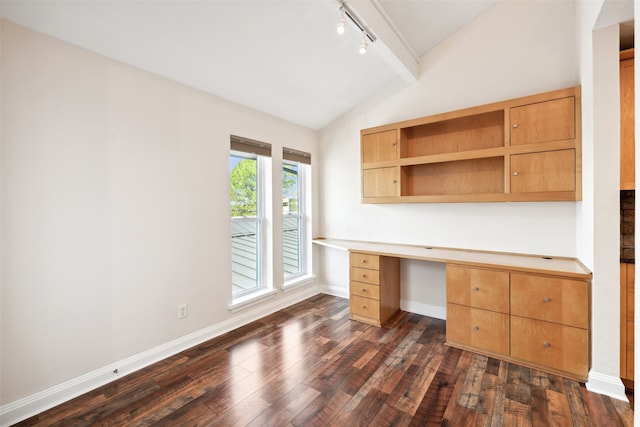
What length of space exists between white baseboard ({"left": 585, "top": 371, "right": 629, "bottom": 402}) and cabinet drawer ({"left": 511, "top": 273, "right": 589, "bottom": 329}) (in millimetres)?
311

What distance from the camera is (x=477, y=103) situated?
9.55 feet

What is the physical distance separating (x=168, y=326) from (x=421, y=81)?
3620mm

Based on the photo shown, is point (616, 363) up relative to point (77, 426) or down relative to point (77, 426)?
up

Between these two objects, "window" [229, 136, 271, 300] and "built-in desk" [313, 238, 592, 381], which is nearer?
"built-in desk" [313, 238, 592, 381]

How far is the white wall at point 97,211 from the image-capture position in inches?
68.5

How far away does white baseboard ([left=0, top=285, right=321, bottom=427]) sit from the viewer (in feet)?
5.71

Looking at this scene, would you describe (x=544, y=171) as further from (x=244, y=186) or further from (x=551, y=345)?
(x=244, y=186)

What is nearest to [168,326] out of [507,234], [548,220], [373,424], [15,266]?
[15,266]

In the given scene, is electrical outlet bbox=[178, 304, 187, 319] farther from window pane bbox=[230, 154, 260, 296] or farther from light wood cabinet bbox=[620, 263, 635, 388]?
light wood cabinet bbox=[620, 263, 635, 388]

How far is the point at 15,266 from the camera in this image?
1726mm

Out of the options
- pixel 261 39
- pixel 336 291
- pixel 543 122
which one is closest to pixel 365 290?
pixel 336 291

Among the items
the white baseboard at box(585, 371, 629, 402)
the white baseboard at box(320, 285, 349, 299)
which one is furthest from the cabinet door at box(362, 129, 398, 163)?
the white baseboard at box(585, 371, 629, 402)

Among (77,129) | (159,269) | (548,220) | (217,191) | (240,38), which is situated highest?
(240,38)

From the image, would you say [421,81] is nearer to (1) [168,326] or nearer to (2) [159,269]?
(2) [159,269]
